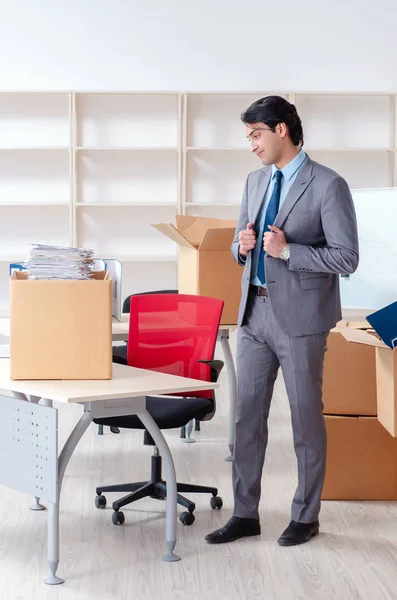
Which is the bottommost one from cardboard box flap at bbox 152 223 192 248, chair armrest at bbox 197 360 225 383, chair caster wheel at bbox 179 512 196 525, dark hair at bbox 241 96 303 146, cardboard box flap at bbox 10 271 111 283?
chair caster wheel at bbox 179 512 196 525

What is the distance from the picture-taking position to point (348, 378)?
3756 millimetres

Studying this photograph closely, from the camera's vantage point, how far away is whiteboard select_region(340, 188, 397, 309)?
429 centimetres

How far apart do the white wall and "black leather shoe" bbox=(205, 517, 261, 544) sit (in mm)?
4645

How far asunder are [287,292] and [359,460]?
3.33 ft

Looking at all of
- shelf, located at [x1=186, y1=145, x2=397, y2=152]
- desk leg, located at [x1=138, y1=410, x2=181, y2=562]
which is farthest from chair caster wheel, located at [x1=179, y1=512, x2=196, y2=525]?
shelf, located at [x1=186, y1=145, x2=397, y2=152]

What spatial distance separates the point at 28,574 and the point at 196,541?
65 centimetres

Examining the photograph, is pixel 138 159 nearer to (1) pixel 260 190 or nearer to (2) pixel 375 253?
(2) pixel 375 253

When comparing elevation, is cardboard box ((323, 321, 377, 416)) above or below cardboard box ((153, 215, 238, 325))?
below

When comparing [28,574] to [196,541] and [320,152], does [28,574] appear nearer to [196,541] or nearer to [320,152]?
[196,541]

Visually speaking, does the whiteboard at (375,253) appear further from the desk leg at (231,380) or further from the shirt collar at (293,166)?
the shirt collar at (293,166)

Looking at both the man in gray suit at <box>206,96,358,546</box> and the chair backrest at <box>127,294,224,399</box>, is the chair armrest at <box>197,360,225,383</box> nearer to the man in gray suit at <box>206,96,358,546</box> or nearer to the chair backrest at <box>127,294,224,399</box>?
the chair backrest at <box>127,294,224,399</box>

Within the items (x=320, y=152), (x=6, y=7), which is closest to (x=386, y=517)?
(x=320, y=152)

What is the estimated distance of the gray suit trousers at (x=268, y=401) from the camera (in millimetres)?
3186

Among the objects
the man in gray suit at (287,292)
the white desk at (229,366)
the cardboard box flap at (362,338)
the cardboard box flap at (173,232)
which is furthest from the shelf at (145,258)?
the cardboard box flap at (362,338)
